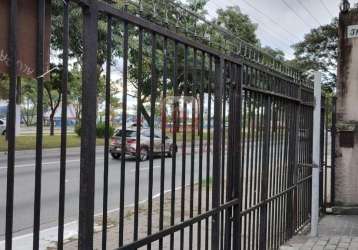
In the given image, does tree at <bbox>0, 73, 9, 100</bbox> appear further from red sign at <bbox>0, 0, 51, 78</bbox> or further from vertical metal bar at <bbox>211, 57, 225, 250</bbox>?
vertical metal bar at <bbox>211, 57, 225, 250</bbox>

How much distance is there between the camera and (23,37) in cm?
233

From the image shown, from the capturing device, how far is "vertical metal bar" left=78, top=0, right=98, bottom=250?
2693 millimetres

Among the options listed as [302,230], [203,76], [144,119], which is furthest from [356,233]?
[144,119]

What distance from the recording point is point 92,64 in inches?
107

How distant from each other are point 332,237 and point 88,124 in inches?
245

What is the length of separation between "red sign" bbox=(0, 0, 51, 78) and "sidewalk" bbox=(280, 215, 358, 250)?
17.8ft

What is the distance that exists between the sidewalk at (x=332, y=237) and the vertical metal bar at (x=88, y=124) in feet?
15.8

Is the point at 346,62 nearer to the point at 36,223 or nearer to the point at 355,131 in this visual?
the point at 355,131

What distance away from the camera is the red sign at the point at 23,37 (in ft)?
7.36

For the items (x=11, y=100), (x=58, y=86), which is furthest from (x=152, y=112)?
(x=11, y=100)

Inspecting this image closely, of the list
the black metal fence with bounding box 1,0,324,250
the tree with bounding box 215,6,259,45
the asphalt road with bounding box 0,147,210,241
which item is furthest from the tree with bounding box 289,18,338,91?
the black metal fence with bounding box 1,0,324,250

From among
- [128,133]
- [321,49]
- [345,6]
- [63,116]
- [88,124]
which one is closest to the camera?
[63,116]

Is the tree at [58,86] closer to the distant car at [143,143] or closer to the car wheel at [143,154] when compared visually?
the distant car at [143,143]

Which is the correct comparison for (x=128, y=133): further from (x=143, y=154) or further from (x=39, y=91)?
(x=39, y=91)
